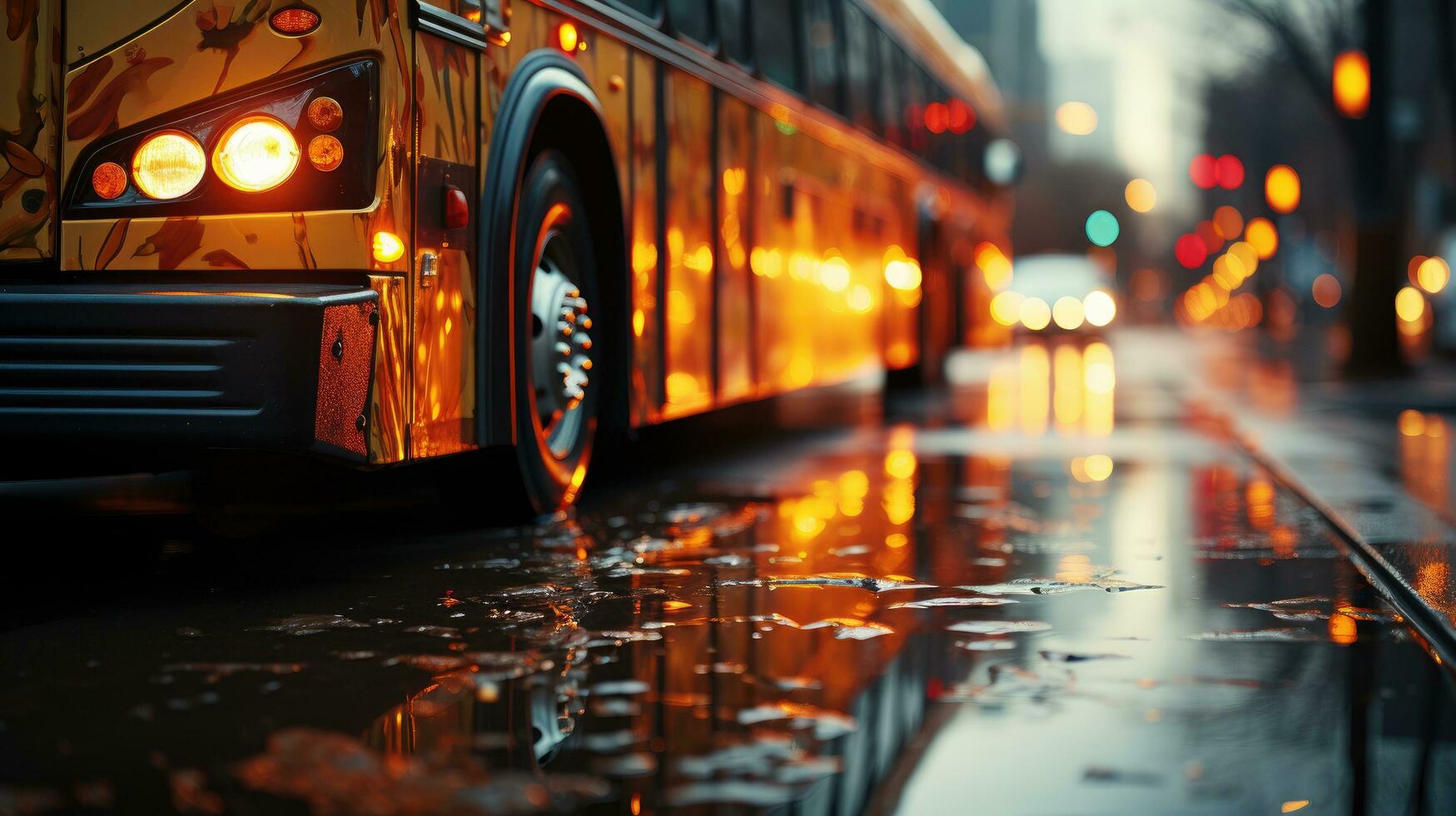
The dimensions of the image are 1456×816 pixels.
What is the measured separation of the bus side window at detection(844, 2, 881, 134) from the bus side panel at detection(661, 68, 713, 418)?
4.09m

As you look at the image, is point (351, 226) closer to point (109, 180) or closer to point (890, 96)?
point (109, 180)

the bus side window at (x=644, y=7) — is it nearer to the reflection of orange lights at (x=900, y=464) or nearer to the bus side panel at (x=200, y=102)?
the bus side panel at (x=200, y=102)

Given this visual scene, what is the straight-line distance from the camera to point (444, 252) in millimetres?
6152

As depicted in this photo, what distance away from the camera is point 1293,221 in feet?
229

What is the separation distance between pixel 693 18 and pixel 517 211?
251cm

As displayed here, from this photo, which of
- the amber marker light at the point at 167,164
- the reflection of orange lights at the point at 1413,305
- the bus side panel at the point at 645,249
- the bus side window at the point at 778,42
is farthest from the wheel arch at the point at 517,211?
the reflection of orange lights at the point at 1413,305

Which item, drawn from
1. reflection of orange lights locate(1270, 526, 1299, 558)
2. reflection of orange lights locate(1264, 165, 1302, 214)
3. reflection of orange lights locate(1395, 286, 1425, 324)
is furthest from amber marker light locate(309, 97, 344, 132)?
reflection of orange lights locate(1395, 286, 1425, 324)

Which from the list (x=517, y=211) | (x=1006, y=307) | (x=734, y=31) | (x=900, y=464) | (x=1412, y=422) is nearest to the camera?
(x=517, y=211)

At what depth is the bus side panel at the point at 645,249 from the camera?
8.17 m

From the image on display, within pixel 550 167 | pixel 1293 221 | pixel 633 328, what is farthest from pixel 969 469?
pixel 1293 221

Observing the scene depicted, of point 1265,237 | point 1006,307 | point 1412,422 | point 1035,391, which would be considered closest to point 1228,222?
point 1265,237

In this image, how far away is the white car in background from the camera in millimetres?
37500

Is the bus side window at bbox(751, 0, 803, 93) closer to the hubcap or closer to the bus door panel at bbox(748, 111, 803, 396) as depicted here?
the bus door panel at bbox(748, 111, 803, 396)

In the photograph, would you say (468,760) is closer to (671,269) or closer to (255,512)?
(255,512)
